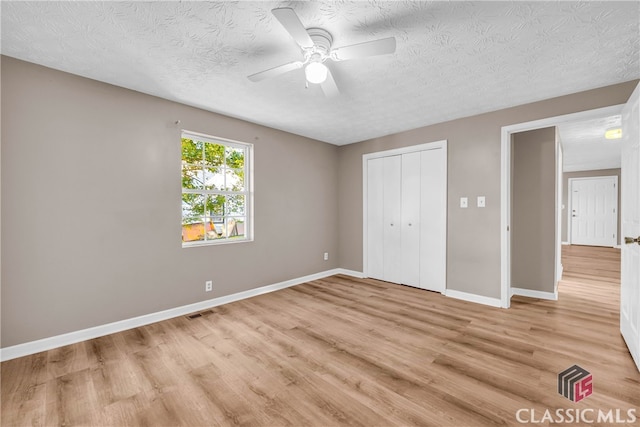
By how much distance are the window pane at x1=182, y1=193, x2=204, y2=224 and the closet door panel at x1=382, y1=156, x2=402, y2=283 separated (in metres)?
2.84

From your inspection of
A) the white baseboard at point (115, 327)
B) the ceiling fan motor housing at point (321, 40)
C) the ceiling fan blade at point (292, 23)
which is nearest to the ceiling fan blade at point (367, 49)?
the ceiling fan motor housing at point (321, 40)

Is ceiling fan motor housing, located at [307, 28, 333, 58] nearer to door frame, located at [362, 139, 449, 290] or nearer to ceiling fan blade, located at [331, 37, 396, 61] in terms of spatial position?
ceiling fan blade, located at [331, 37, 396, 61]

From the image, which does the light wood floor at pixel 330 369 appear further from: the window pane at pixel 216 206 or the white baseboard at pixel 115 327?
the window pane at pixel 216 206

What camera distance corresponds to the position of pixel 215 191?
3506mm

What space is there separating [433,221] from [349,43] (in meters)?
2.79

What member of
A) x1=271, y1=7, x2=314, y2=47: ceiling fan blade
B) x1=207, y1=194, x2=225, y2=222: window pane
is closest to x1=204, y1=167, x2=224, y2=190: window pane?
x1=207, y1=194, x2=225, y2=222: window pane

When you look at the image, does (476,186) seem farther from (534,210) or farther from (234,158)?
(234,158)

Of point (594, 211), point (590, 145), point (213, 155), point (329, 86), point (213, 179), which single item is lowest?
point (594, 211)

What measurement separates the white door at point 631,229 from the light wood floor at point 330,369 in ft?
0.74

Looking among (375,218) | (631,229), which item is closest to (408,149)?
(375,218)

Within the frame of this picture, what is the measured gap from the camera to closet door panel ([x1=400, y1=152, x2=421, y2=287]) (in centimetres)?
416

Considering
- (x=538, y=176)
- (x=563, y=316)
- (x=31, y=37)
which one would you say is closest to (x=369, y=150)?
(x=538, y=176)

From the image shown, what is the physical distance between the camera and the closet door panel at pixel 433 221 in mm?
3859

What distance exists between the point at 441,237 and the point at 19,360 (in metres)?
4.56
